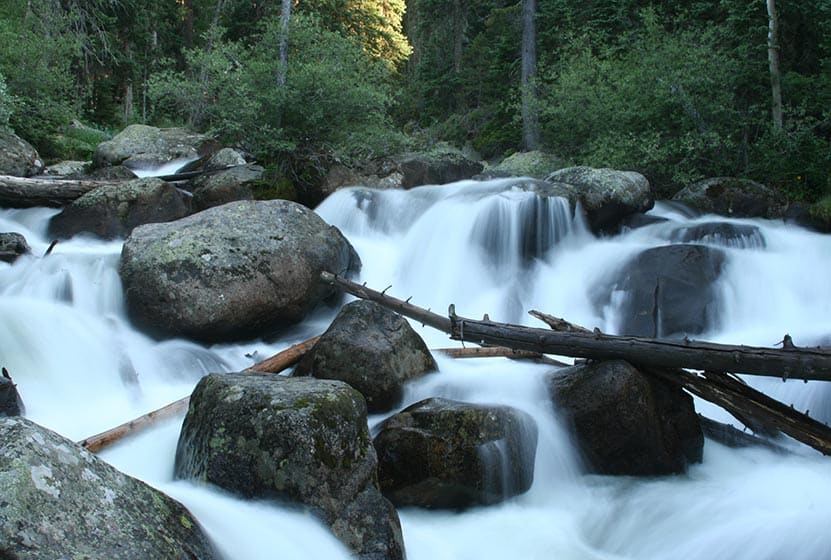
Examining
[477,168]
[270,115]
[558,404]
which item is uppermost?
[270,115]

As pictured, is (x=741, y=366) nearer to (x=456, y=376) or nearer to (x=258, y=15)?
(x=456, y=376)

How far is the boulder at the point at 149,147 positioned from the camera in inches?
687

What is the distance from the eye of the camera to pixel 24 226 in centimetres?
1096

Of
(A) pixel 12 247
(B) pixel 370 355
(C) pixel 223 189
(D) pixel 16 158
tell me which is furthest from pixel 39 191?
(B) pixel 370 355

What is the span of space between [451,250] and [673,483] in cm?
599

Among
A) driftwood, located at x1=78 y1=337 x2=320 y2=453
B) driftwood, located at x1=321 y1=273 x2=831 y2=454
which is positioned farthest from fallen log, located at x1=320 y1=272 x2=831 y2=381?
driftwood, located at x1=78 y1=337 x2=320 y2=453

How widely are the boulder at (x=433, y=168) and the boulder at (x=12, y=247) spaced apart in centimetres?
767

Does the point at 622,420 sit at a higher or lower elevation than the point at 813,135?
lower

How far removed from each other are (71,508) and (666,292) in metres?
8.23

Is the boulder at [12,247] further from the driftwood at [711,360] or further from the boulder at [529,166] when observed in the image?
the boulder at [529,166]

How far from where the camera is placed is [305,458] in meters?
4.22

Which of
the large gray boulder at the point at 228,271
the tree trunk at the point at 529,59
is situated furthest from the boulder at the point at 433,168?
the large gray boulder at the point at 228,271

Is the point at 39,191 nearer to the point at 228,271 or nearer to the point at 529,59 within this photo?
the point at 228,271

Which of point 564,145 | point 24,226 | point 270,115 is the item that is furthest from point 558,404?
point 564,145
